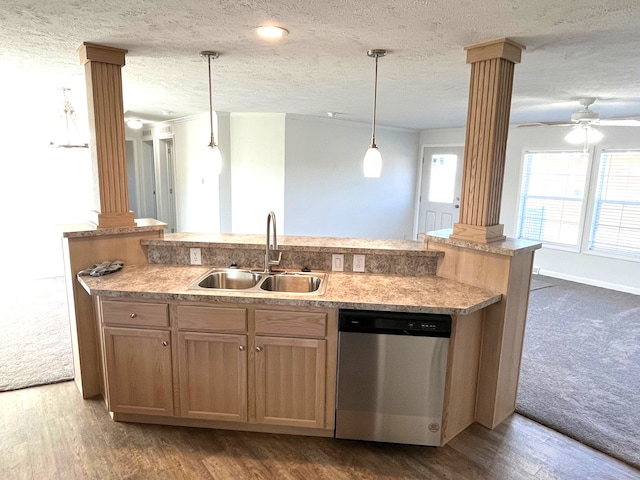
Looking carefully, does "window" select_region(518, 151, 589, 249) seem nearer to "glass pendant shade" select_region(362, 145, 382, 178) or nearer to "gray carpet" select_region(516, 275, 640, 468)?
"gray carpet" select_region(516, 275, 640, 468)

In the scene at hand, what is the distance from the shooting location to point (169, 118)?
6332 millimetres

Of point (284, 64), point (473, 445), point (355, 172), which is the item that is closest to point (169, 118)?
point (355, 172)

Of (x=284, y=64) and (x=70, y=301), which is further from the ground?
(x=284, y=64)

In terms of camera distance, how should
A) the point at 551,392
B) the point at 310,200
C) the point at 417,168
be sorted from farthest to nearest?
1. the point at 417,168
2. the point at 310,200
3. the point at 551,392

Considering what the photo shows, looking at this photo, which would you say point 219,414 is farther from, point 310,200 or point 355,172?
point 355,172

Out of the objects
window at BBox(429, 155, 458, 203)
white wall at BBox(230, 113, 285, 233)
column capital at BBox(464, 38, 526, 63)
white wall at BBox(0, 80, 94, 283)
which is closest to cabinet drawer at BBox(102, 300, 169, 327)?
column capital at BBox(464, 38, 526, 63)

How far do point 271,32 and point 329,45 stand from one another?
0.39 metres

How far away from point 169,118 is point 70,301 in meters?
4.32

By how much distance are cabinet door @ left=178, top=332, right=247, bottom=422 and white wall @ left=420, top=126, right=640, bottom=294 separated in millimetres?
5306

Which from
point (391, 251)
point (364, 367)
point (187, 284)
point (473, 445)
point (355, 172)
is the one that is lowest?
point (473, 445)

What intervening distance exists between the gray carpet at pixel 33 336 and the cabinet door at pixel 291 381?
65.2 inches

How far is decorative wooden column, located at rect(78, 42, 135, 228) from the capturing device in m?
2.51

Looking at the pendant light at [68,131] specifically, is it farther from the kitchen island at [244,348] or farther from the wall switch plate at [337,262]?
the wall switch plate at [337,262]

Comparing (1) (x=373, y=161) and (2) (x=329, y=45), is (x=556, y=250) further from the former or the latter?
(2) (x=329, y=45)
